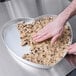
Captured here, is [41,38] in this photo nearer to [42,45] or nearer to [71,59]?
[42,45]

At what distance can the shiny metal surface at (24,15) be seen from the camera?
78 centimetres

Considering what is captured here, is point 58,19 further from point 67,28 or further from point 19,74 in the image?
point 19,74

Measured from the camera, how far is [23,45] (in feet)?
2.77

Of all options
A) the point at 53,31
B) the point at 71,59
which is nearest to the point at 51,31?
the point at 53,31

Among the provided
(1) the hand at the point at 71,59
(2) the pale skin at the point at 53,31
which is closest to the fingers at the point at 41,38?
(2) the pale skin at the point at 53,31

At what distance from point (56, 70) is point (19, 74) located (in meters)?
0.13

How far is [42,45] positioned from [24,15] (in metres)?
0.23

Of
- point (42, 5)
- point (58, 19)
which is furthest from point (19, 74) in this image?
point (42, 5)

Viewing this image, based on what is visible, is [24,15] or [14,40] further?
[24,15]

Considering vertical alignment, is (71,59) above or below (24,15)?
below

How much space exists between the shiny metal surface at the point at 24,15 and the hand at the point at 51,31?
101 mm

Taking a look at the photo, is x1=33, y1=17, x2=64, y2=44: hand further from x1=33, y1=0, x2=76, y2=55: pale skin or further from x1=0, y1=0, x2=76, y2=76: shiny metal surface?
x1=0, y1=0, x2=76, y2=76: shiny metal surface

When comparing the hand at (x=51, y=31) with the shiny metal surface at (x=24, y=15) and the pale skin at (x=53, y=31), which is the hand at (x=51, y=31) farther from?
the shiny metal surface at (x=24, y=15)

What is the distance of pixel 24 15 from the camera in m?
1.01
